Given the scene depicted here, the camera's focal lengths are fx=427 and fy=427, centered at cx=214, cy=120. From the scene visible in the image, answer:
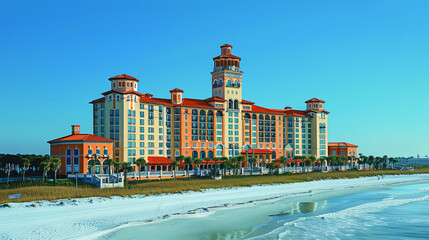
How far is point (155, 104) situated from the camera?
92.2m

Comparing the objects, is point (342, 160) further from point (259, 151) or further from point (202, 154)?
point (202, 154)

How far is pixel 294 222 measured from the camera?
1515 inches

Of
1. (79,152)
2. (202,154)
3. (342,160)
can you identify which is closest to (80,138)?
(79,152)

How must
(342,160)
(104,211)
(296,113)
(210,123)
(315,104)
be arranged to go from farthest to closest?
(315,104) → (296,113) → (342,160) → (210,123) → (104,211)

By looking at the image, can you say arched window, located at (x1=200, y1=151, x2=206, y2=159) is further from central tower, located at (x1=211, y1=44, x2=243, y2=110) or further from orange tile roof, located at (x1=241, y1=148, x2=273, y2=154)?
central tower, located at (x1=211, y1=44, x2=243, y2=110)

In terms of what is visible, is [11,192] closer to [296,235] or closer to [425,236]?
[296,235]

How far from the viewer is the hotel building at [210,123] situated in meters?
86.2

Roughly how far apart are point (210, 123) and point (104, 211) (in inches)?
2511

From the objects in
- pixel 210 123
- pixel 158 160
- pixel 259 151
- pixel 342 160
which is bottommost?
pixel 342 160

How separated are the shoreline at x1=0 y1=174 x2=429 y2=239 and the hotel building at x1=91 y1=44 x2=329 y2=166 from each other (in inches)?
1287

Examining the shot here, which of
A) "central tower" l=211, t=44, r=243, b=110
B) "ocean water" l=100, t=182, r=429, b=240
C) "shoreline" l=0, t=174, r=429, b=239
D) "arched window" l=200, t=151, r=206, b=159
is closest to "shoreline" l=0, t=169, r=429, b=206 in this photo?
"shoreline" l=0, t=174, r=429, b=239

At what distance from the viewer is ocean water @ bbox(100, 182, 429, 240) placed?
108ft

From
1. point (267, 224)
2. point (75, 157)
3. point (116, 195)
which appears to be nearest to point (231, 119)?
point (75, 157)

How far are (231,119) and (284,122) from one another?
23287mm
